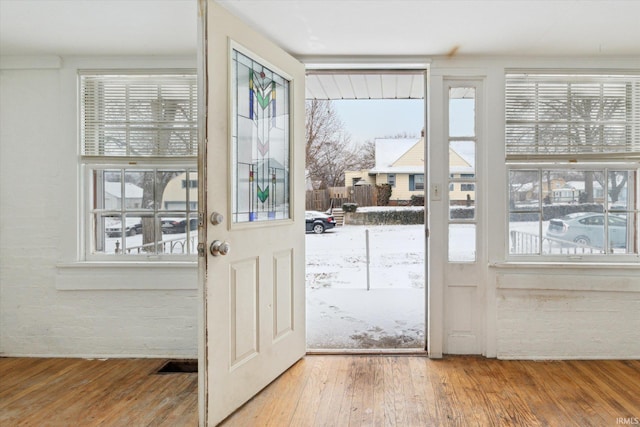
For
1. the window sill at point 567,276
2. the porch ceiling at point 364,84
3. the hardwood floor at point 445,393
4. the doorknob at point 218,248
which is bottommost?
the hardwood floor at point 445,393

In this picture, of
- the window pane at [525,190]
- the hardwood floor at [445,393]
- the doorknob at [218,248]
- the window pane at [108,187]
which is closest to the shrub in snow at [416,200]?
the window pane at [525,190]

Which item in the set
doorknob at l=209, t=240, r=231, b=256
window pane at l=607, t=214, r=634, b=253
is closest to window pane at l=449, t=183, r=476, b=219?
window pane at l=607, t=214, r=634, b=253

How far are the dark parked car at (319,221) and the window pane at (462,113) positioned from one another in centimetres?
333

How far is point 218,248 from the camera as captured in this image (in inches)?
72.9

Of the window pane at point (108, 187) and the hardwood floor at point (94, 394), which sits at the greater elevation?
the window pane at point (108, 187)

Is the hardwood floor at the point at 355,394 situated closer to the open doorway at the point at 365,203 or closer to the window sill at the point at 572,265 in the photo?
the window sill at the point at 572,265

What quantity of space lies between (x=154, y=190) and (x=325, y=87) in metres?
1.74

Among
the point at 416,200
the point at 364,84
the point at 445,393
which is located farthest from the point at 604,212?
the point at 416,200

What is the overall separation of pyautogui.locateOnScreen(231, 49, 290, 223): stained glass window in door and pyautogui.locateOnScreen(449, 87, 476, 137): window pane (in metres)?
1.24

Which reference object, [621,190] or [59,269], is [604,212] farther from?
[59,269]

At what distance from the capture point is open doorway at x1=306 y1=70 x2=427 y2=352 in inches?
204

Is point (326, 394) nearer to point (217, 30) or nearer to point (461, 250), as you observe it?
point (461, 250)

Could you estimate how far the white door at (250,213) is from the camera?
1.86 meters

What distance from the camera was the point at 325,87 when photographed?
3344 mm
